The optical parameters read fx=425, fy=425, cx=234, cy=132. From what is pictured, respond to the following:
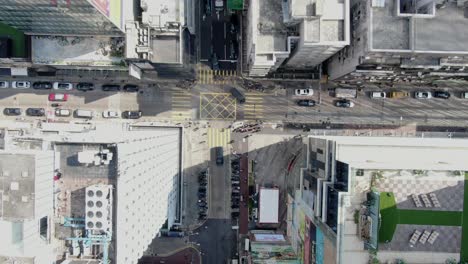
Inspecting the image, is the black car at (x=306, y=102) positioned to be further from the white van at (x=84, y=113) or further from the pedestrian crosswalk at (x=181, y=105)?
the white van at (x=84, y=113)

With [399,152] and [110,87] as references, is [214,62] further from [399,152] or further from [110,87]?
[399,152]

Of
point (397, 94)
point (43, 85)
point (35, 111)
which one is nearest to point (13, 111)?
point (35, 111)

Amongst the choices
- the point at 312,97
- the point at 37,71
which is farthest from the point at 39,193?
the point at 312,97

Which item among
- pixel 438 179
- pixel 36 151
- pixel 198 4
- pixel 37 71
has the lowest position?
pixel 438 179

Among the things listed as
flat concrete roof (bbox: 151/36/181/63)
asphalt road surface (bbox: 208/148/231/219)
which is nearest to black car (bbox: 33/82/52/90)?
flat concrete roof (bbox: 151/36/181/63)

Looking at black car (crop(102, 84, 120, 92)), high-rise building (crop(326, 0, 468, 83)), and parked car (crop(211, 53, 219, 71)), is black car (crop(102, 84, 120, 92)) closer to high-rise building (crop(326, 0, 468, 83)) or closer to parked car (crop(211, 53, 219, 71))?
parked car (crop(211, 53, 219, 71))

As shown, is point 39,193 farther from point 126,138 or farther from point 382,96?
point 382,96
